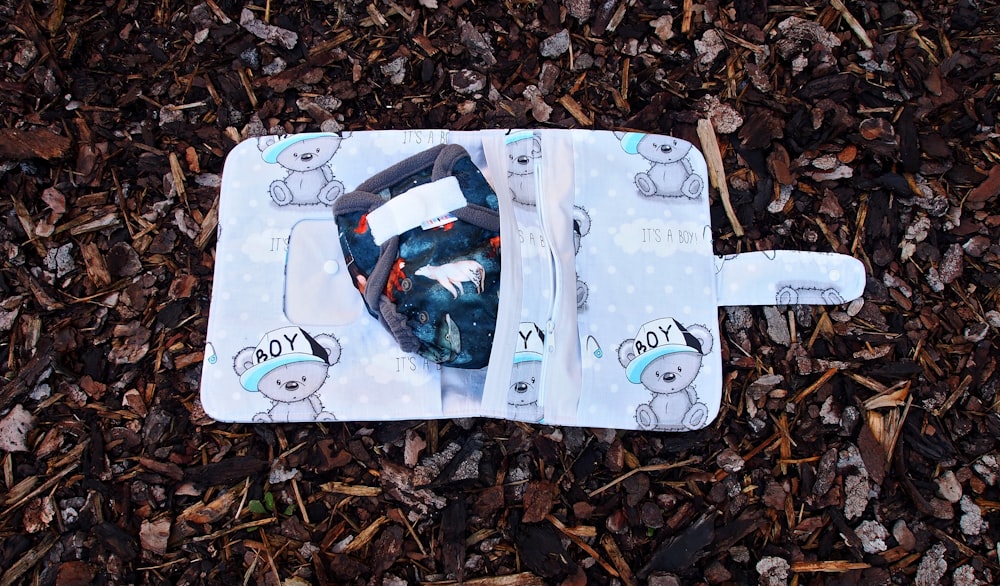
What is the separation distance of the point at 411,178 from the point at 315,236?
42 cm

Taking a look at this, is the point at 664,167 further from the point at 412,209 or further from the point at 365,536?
the point at 365,536

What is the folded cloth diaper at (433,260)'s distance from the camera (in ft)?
5.98

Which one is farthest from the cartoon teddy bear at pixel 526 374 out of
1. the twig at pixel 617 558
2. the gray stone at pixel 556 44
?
the gray stone at pixel 556 44

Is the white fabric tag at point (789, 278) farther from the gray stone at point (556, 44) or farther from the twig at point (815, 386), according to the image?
the gray stone at point (556, 44)

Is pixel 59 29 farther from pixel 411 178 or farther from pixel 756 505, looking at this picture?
pixel 756 505

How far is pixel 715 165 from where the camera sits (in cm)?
223

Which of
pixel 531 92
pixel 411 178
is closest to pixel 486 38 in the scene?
pixel 531 92

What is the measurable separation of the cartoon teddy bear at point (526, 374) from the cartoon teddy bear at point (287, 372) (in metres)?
0.58

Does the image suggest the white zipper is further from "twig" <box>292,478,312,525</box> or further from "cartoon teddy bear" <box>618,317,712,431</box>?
"twig" <box>292,478,312,525</box>

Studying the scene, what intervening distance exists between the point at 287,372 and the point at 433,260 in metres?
0.62

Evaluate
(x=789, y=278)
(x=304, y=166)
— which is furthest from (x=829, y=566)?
(x=304, y=166)

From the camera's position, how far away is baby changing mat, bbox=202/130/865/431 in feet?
6.06

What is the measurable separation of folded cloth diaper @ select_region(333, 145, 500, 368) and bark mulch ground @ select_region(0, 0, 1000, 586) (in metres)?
0.38

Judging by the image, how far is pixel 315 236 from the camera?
214 cm
